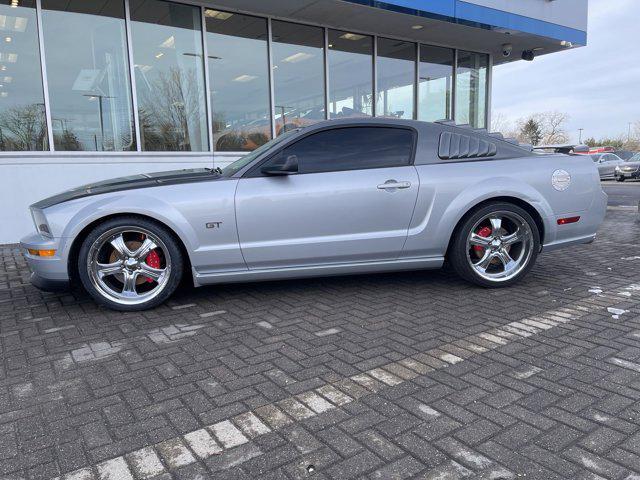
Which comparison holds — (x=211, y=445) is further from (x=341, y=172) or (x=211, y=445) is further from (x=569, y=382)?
(x=341, y=172)

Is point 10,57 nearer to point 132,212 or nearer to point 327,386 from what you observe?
point 132,212

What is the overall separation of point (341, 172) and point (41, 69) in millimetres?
6221

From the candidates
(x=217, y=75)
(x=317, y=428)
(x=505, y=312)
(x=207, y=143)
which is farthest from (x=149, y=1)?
(x=317, y=428)

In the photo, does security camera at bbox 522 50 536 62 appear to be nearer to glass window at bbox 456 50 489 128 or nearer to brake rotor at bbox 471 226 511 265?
glass window at bbox 456 50 489 128

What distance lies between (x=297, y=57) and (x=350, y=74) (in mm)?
1421

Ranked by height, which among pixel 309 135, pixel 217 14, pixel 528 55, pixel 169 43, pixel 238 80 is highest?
pixel 217 14

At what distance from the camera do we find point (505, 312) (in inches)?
152

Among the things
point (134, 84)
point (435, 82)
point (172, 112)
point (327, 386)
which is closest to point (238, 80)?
Result: point (172, 112)

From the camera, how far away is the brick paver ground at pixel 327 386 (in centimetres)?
203

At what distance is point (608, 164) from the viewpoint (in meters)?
25.8

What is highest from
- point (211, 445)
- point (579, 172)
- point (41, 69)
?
point (41, 69)

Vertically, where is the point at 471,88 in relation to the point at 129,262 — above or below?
above

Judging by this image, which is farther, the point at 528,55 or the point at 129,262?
the point at 528,55

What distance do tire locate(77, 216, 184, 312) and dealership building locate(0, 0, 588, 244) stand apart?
4.71m
